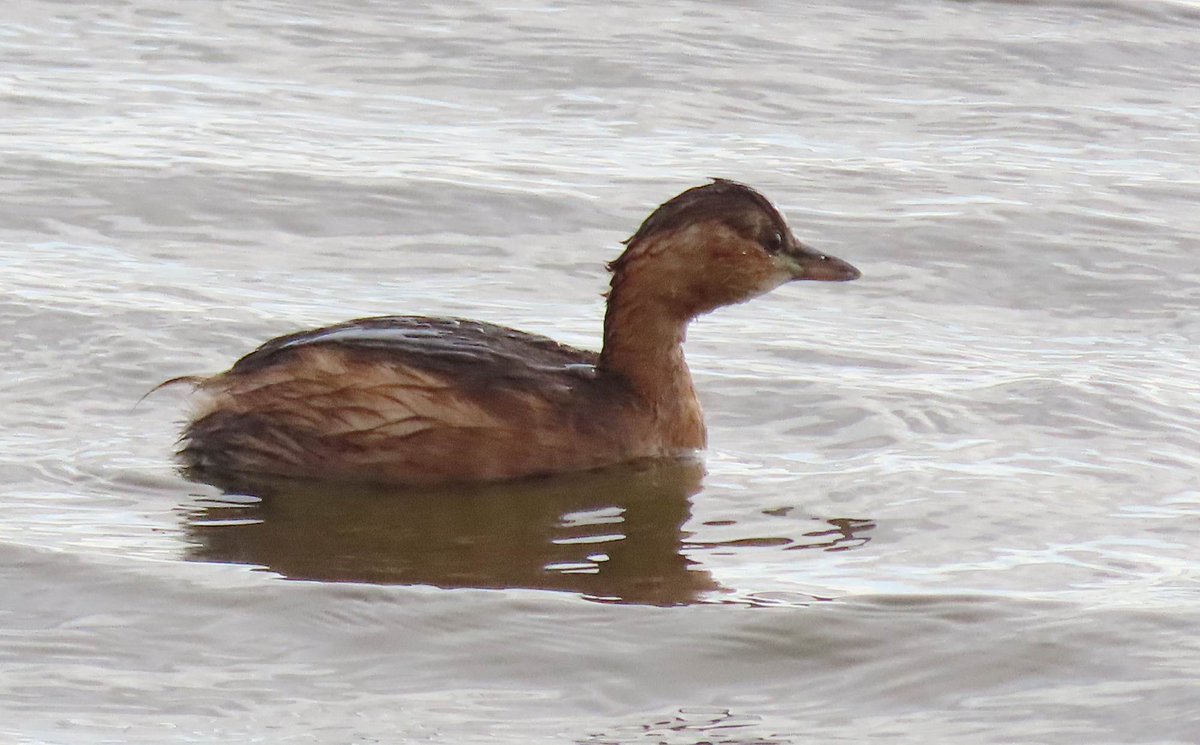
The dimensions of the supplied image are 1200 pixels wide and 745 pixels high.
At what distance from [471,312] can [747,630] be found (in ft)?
11.8

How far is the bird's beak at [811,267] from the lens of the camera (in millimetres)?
8219

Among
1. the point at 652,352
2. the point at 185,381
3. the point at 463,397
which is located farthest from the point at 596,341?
the point at 185,381

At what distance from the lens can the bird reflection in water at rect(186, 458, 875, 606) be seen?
6.64 metres

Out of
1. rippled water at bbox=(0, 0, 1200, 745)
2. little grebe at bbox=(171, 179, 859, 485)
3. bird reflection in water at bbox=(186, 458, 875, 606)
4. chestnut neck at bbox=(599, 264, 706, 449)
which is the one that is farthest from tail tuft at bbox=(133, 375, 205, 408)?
chestnut neck at bbox=(599, 264, 706, 449)

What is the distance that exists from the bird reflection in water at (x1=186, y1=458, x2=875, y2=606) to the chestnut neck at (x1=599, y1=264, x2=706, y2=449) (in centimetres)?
17

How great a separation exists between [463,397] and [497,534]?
62cm

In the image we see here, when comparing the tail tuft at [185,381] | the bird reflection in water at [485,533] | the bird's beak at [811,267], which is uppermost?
the bird's beak at [811,267]

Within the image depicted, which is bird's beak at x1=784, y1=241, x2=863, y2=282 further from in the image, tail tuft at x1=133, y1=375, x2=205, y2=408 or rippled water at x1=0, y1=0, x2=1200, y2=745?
tail tuft at x1=133, y1=375, x2=205, y2=408

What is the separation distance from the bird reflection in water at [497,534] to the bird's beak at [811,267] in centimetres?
83

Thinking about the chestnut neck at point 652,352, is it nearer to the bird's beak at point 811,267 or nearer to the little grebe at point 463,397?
the little grebe at point 463,397

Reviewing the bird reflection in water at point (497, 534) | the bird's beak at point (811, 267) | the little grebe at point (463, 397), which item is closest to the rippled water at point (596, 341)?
the bird reflection in water at point (497, 534)

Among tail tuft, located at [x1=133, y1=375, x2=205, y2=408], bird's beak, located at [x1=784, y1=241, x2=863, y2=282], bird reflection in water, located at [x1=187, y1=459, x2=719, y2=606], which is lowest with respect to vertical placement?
bird reflection in water, located at [x1=187, y1=459, x2=719, y2=606]

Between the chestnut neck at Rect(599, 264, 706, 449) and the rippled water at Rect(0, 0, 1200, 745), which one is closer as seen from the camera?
the rippled water at Rect(0, 0, 1200, 745)

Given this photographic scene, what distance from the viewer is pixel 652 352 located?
811 centimetres
